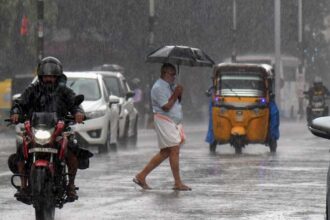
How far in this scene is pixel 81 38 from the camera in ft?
179

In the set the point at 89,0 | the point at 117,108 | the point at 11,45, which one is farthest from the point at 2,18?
the point at 117,108

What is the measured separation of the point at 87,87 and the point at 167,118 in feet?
32.3

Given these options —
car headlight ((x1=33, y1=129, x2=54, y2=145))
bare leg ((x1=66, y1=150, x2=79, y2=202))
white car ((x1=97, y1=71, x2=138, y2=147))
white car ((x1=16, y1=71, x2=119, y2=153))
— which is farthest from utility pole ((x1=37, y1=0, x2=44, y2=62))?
car headlight ((x1=33, y1=129, x2=54, y2=145))

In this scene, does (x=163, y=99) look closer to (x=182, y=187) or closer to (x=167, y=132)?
(x=167, y=132)

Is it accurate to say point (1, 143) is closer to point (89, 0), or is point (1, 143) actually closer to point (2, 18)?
point (2, 18)

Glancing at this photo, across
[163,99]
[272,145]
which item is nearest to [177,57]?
[163,99]

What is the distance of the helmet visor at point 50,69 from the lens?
39.9 ft

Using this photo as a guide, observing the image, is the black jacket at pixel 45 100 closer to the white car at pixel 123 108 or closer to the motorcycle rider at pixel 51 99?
the motorcycle rider at pixel 51 99

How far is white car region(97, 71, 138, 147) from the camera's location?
2850 cm

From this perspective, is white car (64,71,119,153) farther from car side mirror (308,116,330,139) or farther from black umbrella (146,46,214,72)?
car side mirror (308,116,330,139)

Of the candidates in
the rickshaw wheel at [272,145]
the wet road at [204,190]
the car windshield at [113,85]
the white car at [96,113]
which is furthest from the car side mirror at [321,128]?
the car windshield at [113,85]

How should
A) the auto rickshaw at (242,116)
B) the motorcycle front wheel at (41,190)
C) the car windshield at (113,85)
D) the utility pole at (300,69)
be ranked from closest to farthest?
the motorcycle front wheel at (41,190)
the auto rickshaw at (242,116)
the car windshield at (113,85)
the utility pole at (300,69)

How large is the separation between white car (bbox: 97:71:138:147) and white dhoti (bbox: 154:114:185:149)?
11.3 m

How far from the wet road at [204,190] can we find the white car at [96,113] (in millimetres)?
495
